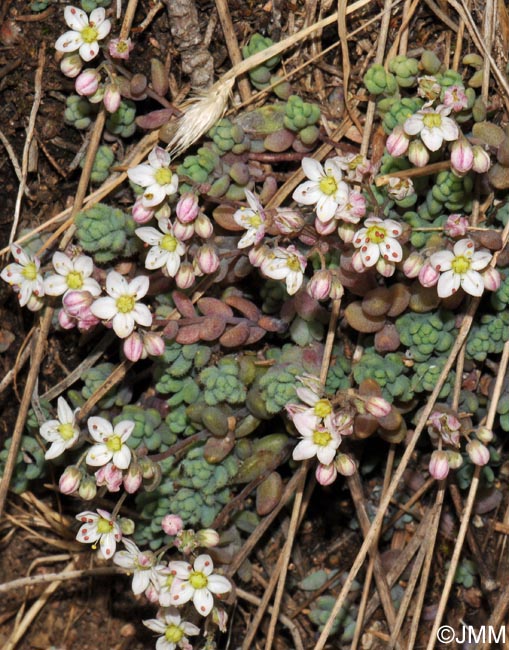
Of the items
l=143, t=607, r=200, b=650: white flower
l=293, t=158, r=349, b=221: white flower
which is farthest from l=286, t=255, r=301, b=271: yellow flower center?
l=143, t=607, r=200, b=650: white flower

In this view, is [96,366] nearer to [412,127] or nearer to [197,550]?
[197,550]

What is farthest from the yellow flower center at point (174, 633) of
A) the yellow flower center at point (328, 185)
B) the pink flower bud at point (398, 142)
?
the pink flower bud at point (398, 142)

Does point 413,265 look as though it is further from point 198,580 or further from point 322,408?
point 198,580

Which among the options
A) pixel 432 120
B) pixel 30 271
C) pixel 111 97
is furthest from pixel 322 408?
pixel 111 97

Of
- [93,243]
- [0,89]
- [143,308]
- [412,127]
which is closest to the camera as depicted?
[412,127]

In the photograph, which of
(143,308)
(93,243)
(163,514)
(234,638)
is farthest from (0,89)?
(234,638)
